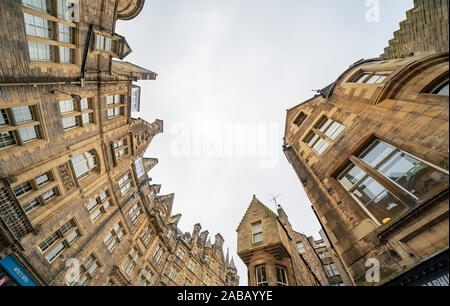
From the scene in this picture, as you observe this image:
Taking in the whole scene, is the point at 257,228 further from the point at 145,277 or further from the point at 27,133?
the point at 27,133

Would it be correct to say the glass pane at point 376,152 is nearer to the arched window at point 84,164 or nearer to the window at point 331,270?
the arched window at point 84,164

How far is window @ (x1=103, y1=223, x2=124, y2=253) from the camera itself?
17822 mm

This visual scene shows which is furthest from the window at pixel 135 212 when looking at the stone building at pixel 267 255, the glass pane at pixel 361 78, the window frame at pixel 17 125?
the glass pane at pixel 361 78

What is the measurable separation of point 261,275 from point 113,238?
52.9ft

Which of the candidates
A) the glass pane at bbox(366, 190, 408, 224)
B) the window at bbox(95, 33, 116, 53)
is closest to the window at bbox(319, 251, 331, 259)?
the glass pane at bbox(366, 190, 408, 224)

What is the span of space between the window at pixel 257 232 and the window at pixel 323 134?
7.57 metres

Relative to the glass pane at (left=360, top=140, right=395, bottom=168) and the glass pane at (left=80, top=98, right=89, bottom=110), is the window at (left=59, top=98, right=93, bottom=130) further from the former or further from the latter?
the glass pane at (left=360, top=140, right=395, bottom=168)

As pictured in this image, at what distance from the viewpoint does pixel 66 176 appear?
13.7 metres

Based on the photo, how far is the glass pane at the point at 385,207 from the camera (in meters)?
5.94

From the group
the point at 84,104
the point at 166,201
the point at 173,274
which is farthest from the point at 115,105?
the point at 173,274

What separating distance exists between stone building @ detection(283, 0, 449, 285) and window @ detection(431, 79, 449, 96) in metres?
0.03
